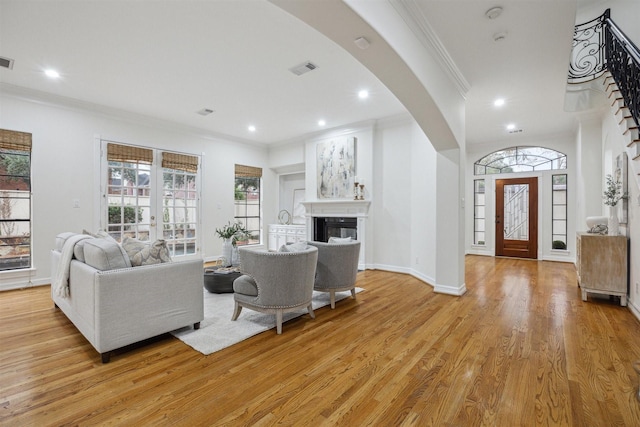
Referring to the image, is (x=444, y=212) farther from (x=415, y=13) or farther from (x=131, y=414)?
(x=131, y=414)

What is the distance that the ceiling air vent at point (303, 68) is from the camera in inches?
141

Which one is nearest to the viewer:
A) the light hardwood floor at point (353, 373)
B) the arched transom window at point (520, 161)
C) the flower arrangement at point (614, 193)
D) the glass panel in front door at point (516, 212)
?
the light hardwood floor at point (353, 373)

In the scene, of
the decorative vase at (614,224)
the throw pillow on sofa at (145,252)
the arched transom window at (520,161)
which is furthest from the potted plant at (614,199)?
the throw pillow on sofa at (145,252)

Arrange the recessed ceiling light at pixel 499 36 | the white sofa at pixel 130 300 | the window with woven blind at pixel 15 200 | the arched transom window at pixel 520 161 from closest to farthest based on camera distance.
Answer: the white sofa at pixel 130 300 → the recessed ceiling light at pixel 499 36 → the window with woven blind at pixel 15 200 → the arched transom window at pixel 520 161

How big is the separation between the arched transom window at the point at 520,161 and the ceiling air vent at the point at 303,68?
19.6 feet

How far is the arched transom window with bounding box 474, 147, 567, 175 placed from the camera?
6.93 metres

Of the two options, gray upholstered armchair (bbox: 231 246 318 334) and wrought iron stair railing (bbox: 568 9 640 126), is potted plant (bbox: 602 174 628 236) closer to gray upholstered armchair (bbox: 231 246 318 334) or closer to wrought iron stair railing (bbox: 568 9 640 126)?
wrought iron stair railing (bbox: 568 9 640 126)

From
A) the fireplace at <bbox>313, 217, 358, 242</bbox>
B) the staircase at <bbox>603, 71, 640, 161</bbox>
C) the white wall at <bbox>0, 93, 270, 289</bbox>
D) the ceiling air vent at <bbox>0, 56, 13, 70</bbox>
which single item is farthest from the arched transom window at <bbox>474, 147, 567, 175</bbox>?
the ceiling air vent at <bbox>0, 56, 13, 70</bbox>

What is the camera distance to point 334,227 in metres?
6.46

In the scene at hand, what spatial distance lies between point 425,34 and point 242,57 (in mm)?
2002

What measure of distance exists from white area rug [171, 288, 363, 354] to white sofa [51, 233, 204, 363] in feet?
0.43

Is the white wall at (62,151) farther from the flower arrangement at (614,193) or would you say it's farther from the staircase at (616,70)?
the flower arrangement at (614,193)

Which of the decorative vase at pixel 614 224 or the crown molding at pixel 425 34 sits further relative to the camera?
the decorative vase at pixel 614 224

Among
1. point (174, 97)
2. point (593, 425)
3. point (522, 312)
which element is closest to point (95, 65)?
point (174, 97)
